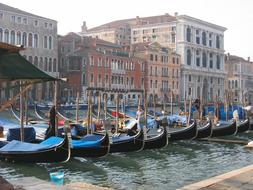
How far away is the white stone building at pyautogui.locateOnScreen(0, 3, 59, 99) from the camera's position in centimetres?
2702

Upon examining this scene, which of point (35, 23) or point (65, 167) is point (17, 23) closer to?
point (35, 23)

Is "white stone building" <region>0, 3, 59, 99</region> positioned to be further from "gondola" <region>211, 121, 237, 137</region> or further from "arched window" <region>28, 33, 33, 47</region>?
"gondola" <region>211, 121, 237, 137</region>

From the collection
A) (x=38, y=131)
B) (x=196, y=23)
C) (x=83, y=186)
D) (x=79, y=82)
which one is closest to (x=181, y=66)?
(x=196, y=23)

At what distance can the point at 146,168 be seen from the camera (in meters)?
7.55

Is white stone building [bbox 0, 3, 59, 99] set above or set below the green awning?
above

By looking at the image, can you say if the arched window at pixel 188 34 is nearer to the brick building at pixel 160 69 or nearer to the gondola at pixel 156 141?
the brick building at pixel 160 69

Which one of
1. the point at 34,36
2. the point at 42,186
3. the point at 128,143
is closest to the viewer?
the point at 42,186

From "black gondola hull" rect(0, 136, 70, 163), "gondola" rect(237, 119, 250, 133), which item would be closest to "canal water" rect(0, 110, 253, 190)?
"black gondola hull" rect(0, 136, 70, 163)

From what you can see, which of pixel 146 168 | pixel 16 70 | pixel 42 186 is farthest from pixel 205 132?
pixel 16 70

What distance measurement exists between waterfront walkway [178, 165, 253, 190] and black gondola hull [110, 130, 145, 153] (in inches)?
158

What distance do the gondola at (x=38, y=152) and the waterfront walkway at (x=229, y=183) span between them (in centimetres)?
317

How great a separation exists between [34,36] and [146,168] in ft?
73.9

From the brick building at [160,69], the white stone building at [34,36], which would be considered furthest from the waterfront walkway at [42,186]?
the brick building at [160,69]

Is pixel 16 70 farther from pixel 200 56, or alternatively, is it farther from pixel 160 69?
pixel 200 56
